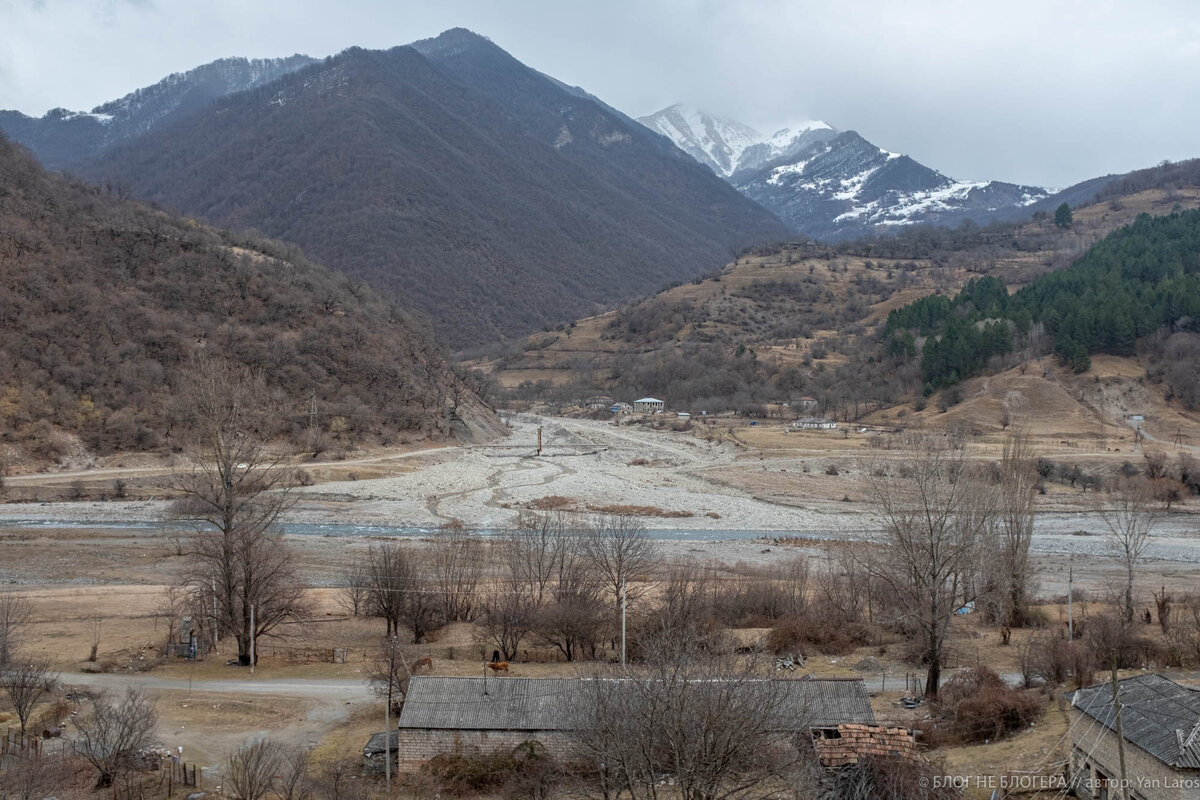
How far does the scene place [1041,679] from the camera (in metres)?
24.5

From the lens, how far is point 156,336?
83.6 meters

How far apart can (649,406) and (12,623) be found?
112204mm

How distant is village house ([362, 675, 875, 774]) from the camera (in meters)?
19.8

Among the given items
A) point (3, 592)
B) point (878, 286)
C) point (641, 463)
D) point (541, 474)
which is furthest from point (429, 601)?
point (878, 286)

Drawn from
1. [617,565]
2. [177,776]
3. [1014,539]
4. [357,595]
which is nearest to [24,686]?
[177,776]

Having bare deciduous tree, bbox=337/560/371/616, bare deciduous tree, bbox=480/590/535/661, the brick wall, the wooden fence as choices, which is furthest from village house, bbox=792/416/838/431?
the wooden fence

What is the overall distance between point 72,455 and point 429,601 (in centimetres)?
4807

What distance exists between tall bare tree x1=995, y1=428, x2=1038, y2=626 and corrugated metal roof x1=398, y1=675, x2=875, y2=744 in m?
14.6

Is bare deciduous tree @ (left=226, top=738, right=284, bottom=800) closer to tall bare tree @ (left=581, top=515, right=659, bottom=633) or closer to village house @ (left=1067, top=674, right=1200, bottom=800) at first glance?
tall bare tree @ (left=581, top=515, right=659, bottom=633)

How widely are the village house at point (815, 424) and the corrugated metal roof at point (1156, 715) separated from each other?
281 ft

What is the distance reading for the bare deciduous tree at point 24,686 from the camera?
20.8m

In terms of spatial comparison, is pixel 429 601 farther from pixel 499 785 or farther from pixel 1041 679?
pixel 1041 679

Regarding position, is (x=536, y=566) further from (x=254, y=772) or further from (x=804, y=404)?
(x=804, y=404)

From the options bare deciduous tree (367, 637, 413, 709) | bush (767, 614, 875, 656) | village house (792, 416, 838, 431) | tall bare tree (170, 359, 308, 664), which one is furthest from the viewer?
village house (792, 416, 838, 431)
